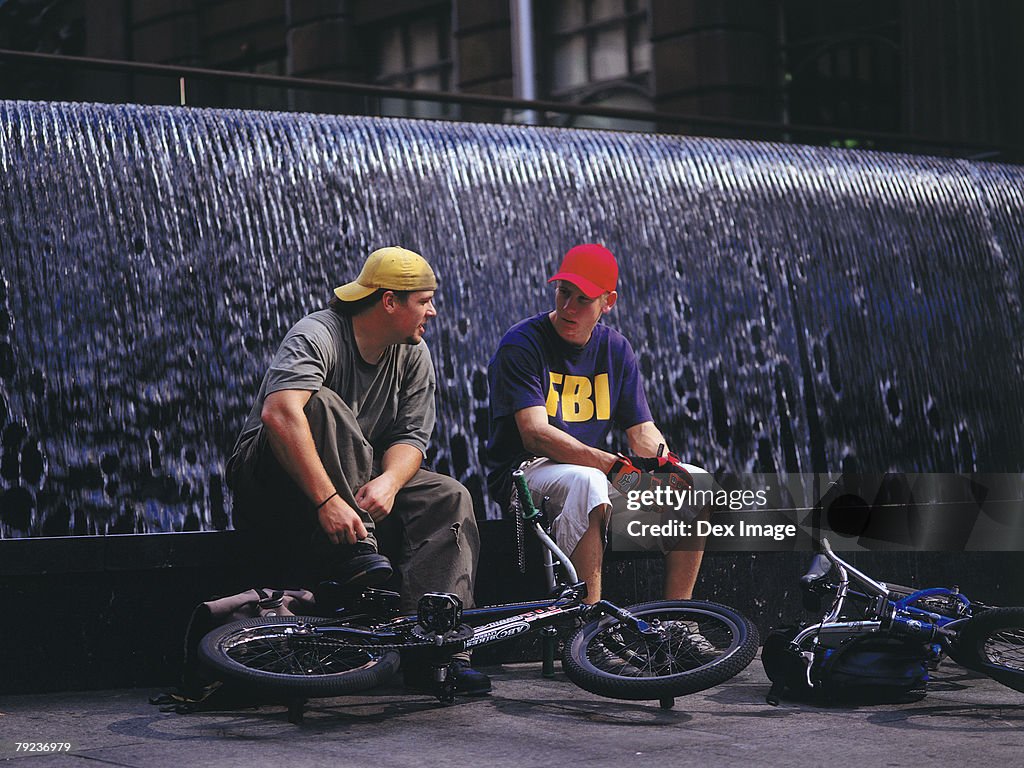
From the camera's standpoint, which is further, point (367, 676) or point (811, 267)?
point (811, 267)

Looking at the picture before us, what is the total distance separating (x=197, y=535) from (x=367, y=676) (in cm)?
106

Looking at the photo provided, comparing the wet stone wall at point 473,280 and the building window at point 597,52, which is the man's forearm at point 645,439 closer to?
the wet stone wall at point 473,280

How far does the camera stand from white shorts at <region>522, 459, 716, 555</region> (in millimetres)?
5316

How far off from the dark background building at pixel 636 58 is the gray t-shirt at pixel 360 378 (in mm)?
3519

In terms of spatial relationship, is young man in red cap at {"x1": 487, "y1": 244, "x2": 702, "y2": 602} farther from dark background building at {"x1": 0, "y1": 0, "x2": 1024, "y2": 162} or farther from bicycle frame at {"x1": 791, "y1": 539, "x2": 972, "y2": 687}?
dark background building at {"x1": 0, "y1": 0, "x2": 1024, "y2": 162}

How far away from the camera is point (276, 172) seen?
291 inches

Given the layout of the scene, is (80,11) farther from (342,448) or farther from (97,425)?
(342,448)

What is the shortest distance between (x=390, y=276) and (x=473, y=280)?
248cm

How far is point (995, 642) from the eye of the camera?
4930 mm

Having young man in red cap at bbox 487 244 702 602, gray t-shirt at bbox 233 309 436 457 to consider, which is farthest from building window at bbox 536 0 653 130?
gray t-shirt at bbox 233 309 436 457

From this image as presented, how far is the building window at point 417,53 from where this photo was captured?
20125 millimetres

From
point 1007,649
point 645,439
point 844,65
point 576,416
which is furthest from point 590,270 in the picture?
point 844,65

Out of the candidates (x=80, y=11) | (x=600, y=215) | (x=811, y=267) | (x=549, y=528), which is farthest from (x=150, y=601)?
(x=80, y=11)

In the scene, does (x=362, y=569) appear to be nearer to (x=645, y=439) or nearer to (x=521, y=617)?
(x=521, y=617)
